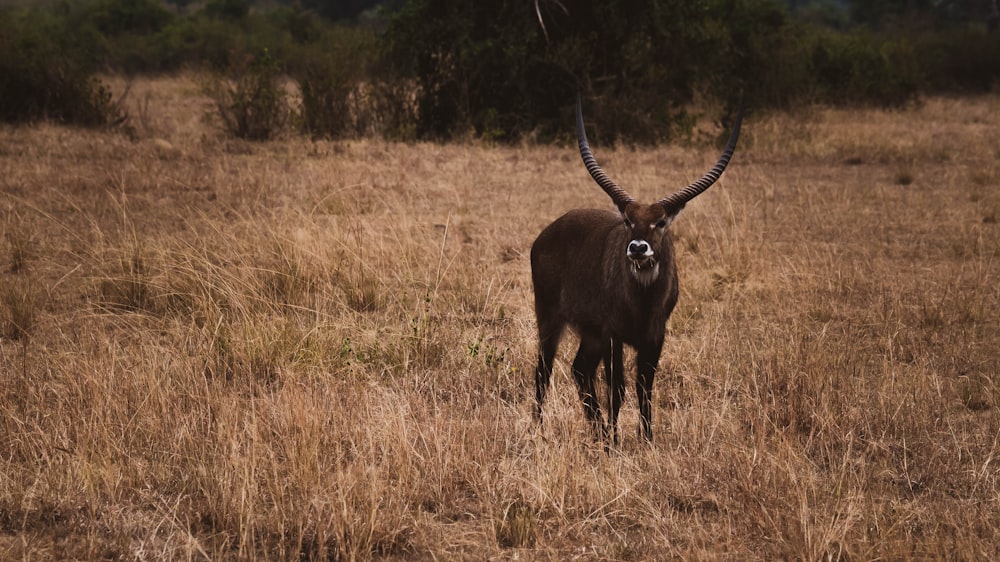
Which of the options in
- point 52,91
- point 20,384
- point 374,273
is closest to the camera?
point 20,384

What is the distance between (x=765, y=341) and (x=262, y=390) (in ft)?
9.10

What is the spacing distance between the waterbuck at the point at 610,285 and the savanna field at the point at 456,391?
0.69 ft

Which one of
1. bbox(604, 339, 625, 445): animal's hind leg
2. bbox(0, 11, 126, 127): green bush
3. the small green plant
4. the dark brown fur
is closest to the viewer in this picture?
the dark brown fur

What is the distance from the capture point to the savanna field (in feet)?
11.1

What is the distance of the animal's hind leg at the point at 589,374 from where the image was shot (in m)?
4.22

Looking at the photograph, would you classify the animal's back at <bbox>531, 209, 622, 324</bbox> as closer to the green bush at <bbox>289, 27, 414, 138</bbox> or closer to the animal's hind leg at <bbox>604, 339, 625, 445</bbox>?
the animal's hind leg at <bbox>604, 339, 625, 445</bbox>

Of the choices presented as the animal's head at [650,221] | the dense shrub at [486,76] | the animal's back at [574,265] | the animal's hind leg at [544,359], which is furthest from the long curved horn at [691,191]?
the dense shrub at [486,76]

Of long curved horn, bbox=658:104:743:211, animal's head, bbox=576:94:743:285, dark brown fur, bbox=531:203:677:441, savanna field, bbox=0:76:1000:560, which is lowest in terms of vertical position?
savanna field, bbox=0:76:1000:560

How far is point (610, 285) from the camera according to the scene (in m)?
4.00

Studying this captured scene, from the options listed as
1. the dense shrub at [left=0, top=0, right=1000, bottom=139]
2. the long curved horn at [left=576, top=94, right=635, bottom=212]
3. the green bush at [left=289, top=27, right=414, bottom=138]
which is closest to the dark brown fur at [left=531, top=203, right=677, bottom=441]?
the long curved horn at [left=576, top=94, right=635, bottom=212]

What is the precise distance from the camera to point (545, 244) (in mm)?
4555

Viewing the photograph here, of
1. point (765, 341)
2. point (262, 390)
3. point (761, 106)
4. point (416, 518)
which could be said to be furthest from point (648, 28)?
point (416, 518)

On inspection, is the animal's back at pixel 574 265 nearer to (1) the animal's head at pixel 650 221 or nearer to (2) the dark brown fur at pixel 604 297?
(2) the dark brown fur at pixel 604 297

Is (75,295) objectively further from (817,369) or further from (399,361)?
(817,369)
